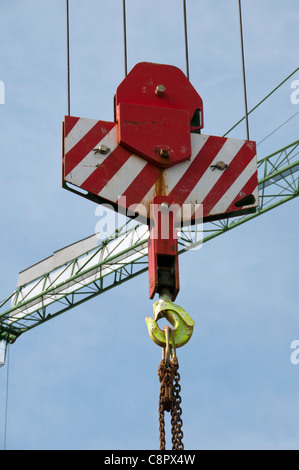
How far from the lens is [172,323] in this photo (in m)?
10.2

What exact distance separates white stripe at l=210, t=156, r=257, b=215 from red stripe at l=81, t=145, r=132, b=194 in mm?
936

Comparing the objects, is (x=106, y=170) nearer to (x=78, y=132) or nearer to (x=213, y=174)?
(x=78, y=132)

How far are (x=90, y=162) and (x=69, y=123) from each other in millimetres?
455

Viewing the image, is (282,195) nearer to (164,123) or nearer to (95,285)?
(95,285)

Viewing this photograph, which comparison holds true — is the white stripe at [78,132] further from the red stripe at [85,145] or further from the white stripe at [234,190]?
the white stripe at [234,190]

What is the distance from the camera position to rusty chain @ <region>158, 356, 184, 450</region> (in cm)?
974

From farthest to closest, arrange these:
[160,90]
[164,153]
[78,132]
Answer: [160,90]
[78,132]
[164,153]

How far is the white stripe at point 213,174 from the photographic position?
11.2m

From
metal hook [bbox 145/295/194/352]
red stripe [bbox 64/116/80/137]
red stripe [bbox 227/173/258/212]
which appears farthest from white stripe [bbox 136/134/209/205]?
metal hook [bbox 145/295/194/352]

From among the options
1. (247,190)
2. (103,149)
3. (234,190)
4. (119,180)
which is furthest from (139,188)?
(247,190)

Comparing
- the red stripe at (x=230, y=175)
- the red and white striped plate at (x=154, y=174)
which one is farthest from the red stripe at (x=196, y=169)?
the red stripe at (x=230, y=175)

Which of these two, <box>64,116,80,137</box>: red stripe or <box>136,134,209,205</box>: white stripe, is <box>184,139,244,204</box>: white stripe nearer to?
<box>136,134,209,205</box>: white stripe
